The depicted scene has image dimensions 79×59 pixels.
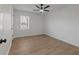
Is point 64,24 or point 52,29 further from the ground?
point 64,24

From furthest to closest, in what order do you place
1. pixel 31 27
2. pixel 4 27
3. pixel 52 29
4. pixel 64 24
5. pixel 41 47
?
pixel 31 27 → pixel 41 47 → pixel 64 24 → pixel 52 29 → pixel 4 27

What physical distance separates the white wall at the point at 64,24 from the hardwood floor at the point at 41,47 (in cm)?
15

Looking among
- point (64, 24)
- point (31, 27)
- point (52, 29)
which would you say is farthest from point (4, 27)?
point (64, 24)

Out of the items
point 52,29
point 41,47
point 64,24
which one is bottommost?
point 41,47

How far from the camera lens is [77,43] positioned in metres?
1.87

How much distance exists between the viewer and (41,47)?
2.01 meters

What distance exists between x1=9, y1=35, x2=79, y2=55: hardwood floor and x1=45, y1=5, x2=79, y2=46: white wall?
0.15m

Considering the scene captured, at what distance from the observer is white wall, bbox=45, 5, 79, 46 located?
1.54 meters

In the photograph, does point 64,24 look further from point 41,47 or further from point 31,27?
point 31,27

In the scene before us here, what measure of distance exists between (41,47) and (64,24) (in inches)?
33.6

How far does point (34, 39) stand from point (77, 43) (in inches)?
48.1
